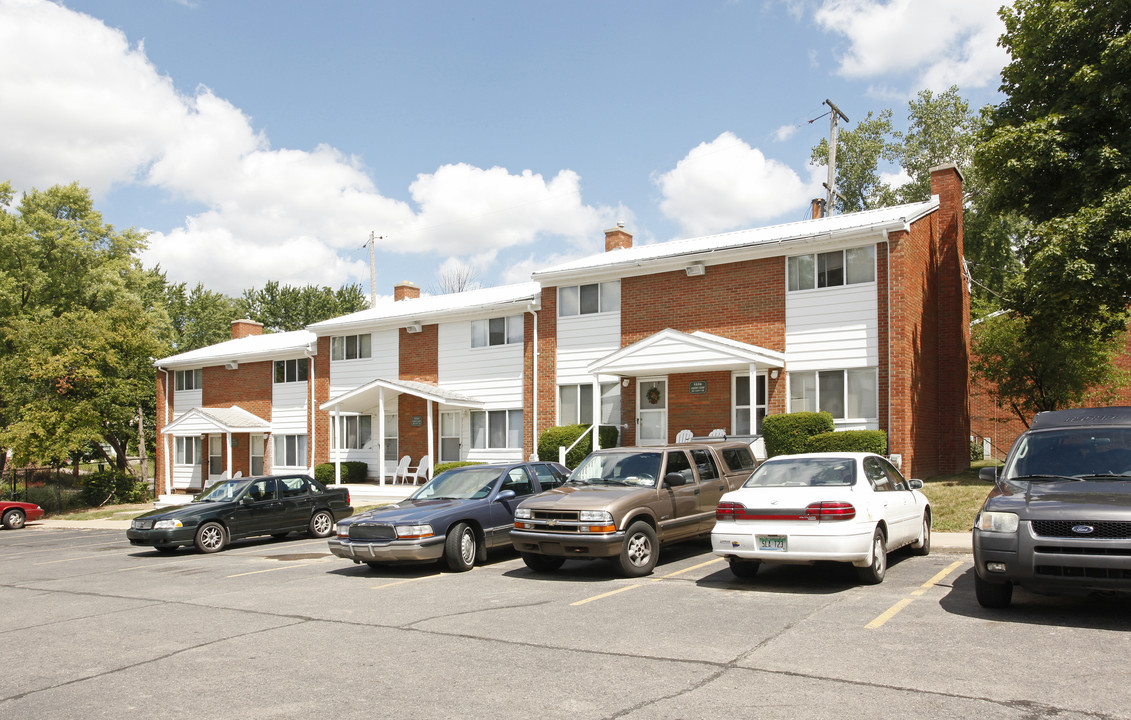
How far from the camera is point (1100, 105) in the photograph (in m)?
17.4

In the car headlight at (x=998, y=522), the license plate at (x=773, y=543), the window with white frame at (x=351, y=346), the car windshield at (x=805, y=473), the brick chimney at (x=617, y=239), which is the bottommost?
the license plate at (x=773, y=543)

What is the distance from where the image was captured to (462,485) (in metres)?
13.1

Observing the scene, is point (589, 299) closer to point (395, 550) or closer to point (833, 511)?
point (395, 550)

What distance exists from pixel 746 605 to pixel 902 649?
2170 millimetres

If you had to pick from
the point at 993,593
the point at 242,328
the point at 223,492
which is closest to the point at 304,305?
the point at 242,328

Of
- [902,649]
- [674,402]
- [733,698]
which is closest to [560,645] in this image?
[733,698]

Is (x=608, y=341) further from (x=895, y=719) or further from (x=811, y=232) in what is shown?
(x=895, y=719)

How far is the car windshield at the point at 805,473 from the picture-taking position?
32.4 ft

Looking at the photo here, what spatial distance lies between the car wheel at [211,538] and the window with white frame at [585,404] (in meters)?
10.8

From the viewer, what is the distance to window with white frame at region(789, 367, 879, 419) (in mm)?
20047

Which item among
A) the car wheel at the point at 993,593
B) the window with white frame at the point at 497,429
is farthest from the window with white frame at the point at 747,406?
the car wheel at the point at 993,593

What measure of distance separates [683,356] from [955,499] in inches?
282

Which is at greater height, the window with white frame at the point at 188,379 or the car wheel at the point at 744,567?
the window with white frame at the point at 188,379

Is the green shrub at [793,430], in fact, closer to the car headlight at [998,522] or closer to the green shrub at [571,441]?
the green shrub at [571,441]
